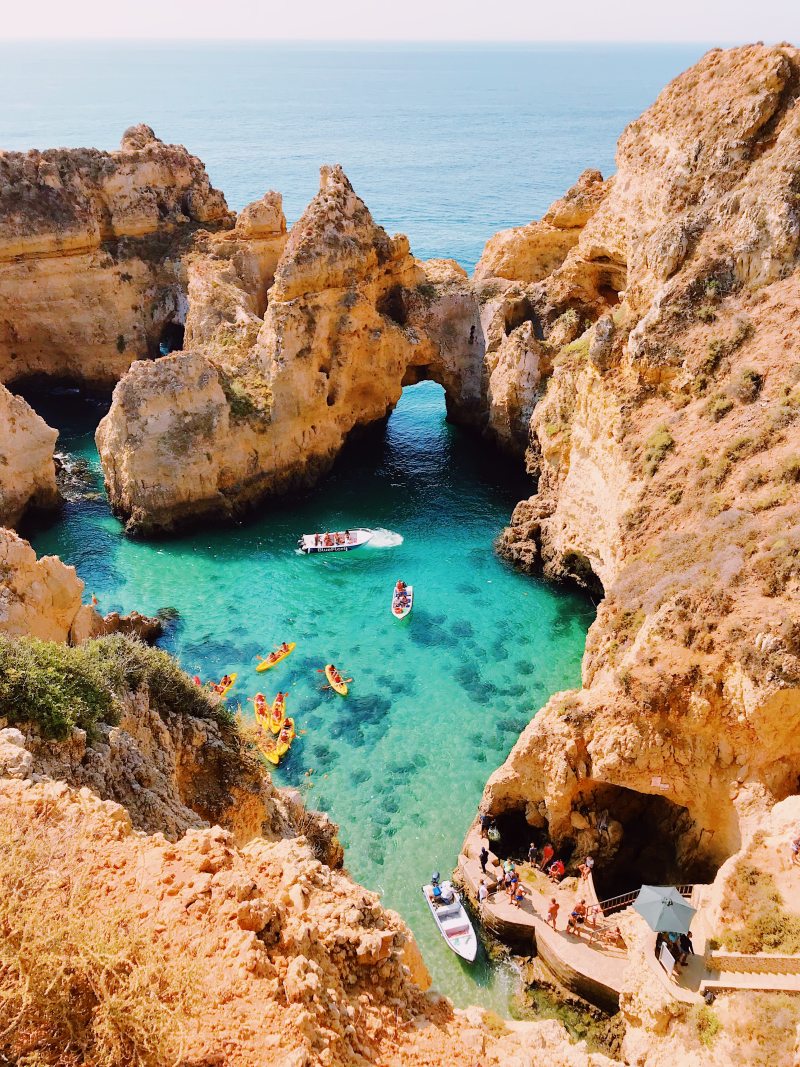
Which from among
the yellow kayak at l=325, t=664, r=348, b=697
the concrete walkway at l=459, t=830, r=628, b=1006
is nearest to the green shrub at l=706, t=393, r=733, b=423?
the concrete walkway at l=459, t=830, r=628, b=1006

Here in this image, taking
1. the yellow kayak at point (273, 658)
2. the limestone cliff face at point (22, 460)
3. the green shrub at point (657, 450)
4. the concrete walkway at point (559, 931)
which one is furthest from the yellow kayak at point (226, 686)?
the green shrub at point (657, 450)

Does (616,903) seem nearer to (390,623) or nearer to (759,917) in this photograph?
(759,917)

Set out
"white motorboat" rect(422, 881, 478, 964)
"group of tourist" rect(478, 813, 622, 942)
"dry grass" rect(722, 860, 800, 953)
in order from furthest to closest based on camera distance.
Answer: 1. "white motorboat" rect(422, 881, 478, 964)
2. "group of tourist" rect(478, 813, 622, 942)
3. "dry grass" rect(722, 860, 800, 953)

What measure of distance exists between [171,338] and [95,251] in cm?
676

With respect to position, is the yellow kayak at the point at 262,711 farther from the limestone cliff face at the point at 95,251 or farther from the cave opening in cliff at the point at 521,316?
the limestone cliff face at the point at 95,251

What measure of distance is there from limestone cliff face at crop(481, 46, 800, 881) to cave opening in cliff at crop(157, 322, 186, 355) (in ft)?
83.3

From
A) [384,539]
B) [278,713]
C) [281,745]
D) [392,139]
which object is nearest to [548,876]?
[281,745]

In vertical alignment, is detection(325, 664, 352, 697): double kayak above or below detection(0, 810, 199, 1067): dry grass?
below

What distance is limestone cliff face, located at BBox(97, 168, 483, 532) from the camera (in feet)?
103

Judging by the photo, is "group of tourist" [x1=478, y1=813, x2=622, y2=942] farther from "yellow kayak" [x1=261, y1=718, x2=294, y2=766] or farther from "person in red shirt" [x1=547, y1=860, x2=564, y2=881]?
"yellow kayak" [x1=261, y1=718, x2=294, y2=766]

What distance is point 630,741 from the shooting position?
15.7 metres

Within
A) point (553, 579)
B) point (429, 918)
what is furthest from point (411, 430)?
point (429, 918)

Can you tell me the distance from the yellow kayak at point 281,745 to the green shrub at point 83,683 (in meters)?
7.90

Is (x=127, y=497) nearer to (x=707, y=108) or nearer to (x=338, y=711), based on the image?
(x=338, y=711)
